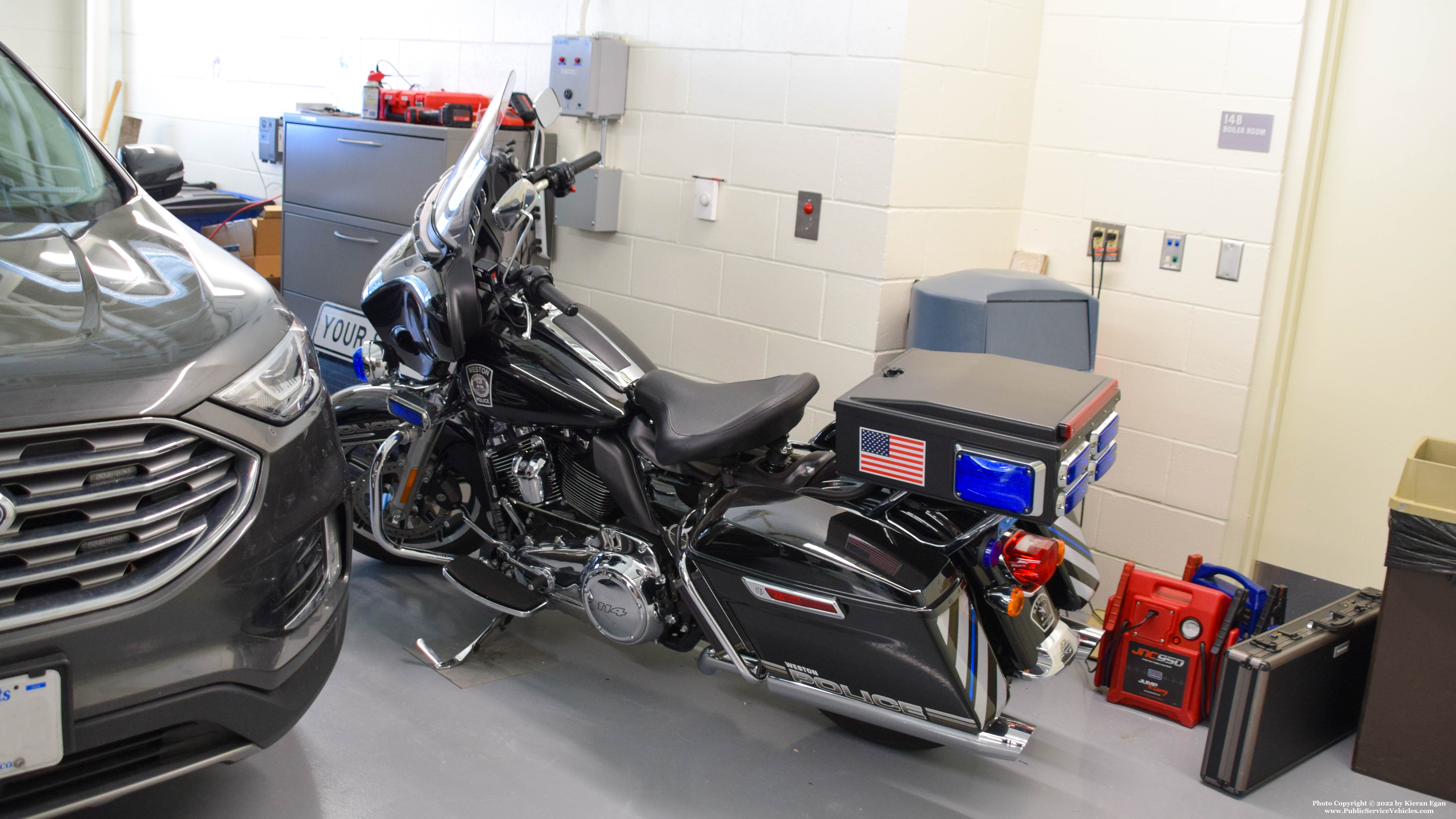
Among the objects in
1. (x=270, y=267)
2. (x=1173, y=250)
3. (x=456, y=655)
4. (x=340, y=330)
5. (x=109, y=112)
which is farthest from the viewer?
(x=109, y=112)

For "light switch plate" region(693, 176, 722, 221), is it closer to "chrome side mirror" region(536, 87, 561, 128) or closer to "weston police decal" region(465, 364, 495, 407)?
"chrome side mirror" region(536, 87, 561, 128)

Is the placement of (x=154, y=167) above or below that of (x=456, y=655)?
above

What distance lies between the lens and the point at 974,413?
1894mm

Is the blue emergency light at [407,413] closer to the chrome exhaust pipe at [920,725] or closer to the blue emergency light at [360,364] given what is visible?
the blue emergency light at [360,364]

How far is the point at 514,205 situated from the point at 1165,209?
1.90 metres

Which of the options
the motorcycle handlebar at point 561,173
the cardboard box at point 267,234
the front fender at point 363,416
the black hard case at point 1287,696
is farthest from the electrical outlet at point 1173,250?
the cardboard box at point 267,234

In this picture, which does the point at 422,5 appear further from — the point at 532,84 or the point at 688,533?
the point at 688,533

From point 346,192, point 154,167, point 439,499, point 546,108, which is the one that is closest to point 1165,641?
point 439,499

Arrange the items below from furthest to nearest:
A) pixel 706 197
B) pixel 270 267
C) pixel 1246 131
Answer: pixel 270 267
pixel 706 197
pixel 1246 131

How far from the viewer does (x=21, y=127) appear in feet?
7.19

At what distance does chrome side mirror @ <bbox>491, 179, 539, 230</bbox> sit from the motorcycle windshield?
6cm

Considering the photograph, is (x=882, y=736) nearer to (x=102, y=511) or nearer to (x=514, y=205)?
(x=514, y=205)

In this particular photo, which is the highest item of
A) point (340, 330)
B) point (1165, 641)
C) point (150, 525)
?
point (150, 525)

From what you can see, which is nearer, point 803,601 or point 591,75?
point 803,601
